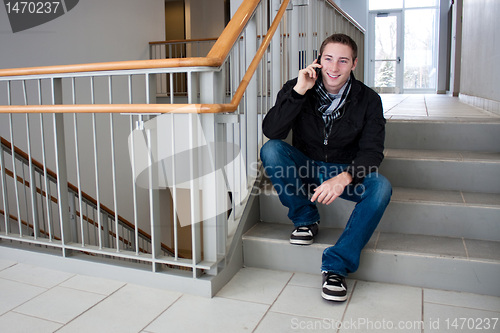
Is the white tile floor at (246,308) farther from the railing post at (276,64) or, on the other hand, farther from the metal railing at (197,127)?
the railing post at (276,64)

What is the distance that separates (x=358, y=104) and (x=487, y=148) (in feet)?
3.52

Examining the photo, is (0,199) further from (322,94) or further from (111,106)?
(322,94)

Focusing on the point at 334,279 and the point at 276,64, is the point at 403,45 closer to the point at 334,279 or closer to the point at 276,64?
the point at 276,64

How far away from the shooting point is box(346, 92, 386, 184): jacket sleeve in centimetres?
184

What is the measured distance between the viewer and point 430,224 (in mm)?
2037

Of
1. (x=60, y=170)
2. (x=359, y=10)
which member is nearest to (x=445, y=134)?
(x=60, y=170)

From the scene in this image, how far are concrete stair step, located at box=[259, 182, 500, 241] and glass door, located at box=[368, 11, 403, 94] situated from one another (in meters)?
9.16

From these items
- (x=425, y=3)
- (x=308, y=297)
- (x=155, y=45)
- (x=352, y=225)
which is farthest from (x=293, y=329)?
(x=425, y=3)

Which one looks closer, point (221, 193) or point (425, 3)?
point (221, 193)

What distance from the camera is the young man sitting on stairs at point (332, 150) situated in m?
1.78

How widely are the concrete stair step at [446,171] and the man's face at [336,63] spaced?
663mm

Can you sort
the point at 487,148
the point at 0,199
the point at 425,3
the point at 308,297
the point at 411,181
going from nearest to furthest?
the point at 308,297 < the point at 411,181 < the point at 487,148 < the point at 0,199 < the point at 425,3

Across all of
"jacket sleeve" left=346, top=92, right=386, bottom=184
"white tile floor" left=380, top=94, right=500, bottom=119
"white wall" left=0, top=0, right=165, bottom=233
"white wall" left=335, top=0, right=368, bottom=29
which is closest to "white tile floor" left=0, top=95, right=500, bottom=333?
"jacket sleeve" left=346, top=92, right=386, bottom=184

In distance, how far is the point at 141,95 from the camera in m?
7.00
